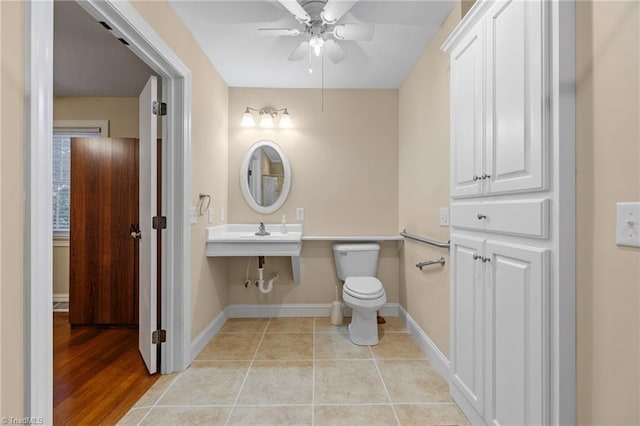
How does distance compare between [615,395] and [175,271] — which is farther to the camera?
[175,271]

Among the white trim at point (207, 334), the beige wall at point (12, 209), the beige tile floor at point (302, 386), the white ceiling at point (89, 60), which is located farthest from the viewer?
the white trim at point (207, 334)

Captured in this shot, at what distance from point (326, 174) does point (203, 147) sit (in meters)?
1.24

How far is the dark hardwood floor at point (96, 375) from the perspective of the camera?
1.59 meters

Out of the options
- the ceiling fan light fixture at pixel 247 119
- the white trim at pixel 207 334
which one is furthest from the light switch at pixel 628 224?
the ceiling fan light fixture at pixel 247 119

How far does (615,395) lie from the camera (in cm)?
83

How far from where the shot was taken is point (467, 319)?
147 centimetres

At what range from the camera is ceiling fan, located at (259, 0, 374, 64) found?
1.69m

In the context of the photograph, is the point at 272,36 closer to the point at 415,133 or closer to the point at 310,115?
the point at 310,115

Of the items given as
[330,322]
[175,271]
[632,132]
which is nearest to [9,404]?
[175,271]

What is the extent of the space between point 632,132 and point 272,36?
210cm

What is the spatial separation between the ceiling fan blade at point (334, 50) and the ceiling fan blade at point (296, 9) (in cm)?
24

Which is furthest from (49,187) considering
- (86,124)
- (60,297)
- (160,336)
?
(60,297)

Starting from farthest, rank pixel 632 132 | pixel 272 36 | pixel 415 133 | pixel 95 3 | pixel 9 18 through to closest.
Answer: pixel 415 133
pixel 272 36
pixel 95 3
pixel 9 18
pixel 632 132

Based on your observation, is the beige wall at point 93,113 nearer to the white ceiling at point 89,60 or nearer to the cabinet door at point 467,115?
the white ceiling at point 89,60
